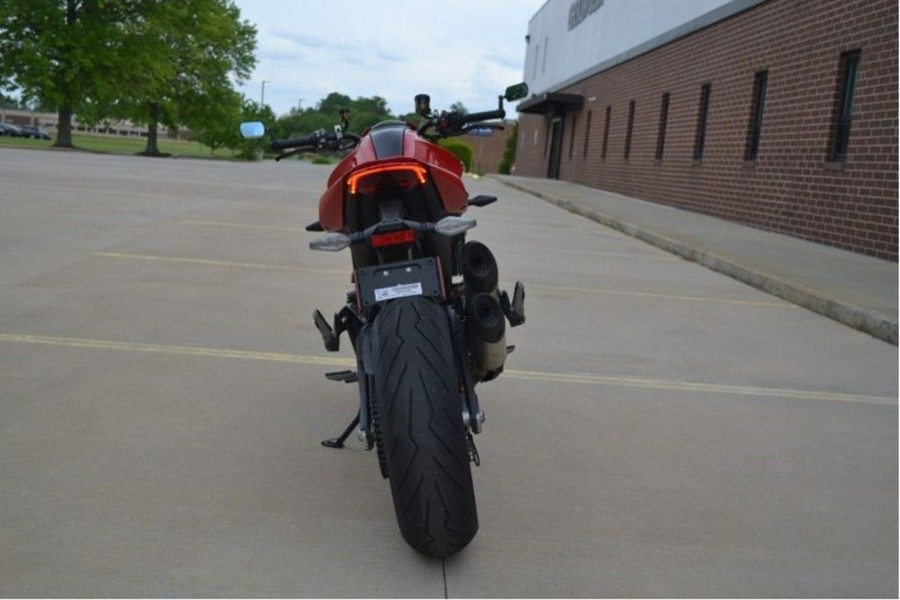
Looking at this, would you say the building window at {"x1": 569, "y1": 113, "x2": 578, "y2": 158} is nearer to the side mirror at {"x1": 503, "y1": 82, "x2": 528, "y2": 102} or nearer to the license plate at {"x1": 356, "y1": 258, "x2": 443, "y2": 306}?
the side mirror at {"x1": 503, "y1": 82, "x2": 528, "y2": 102}

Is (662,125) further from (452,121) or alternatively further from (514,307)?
(514,307)

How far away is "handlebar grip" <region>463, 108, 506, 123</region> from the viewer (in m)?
4.76

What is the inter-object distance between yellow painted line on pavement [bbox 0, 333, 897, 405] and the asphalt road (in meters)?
0.03

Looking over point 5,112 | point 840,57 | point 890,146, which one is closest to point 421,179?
point 890,146

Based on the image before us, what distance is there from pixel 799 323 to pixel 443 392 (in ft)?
22.3

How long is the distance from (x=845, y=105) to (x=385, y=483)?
14.3m

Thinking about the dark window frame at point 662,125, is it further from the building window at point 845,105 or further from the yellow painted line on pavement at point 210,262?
the yellow painted line on pavement at point 210,262

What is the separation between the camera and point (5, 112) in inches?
7633

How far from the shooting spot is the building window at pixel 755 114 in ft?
68.4

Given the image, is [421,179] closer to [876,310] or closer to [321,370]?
[321,370]

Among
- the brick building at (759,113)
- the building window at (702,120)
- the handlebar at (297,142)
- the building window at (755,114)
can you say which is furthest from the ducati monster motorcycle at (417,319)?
the building window at (702,120)

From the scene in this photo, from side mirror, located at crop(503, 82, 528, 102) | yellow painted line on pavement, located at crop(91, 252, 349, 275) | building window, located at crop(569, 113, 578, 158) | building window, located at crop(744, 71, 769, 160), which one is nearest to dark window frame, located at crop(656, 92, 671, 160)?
building window, located at crop(744, 71, 769, 160)

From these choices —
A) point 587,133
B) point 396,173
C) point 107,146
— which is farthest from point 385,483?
point 107,146

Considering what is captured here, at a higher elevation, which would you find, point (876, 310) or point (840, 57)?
point (840, 57)
